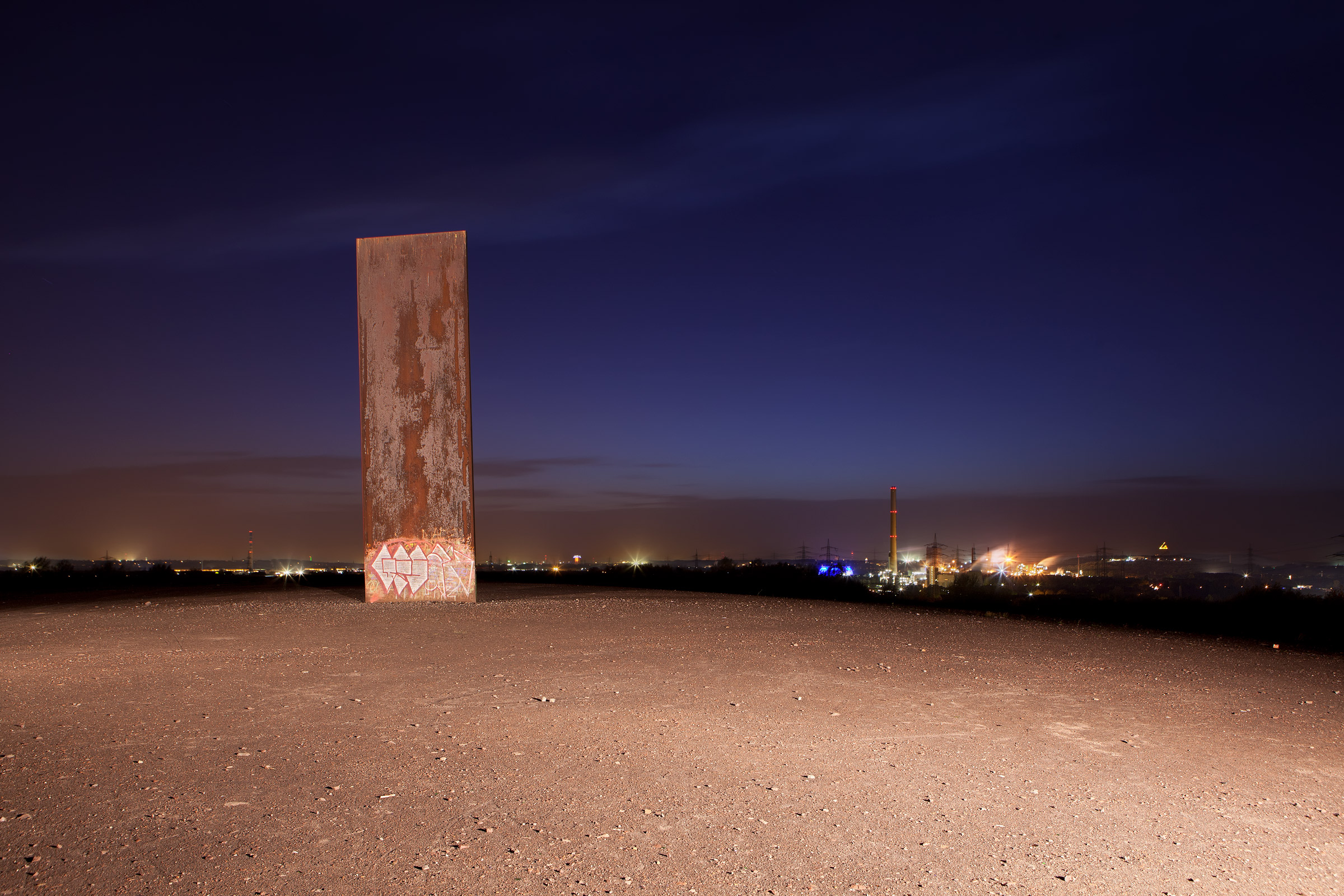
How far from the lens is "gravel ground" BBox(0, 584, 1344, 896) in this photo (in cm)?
332

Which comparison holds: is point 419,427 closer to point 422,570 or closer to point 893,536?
point 422,570

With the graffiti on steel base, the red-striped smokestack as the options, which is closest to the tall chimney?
the red-striped smokestack

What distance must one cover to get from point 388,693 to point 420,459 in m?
8.40

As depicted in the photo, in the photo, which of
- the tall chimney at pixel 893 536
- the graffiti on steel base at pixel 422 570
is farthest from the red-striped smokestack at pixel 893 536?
the graffiti on steel base at pixel 422 570

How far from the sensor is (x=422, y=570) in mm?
14609

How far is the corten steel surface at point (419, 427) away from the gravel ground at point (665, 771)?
5.47m

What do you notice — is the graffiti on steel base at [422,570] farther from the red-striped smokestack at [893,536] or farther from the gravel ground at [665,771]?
the red-striped smokestack at [893,536]

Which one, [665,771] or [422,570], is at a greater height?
[422,570]

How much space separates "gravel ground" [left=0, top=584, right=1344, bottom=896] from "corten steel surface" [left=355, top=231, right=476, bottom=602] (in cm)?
547

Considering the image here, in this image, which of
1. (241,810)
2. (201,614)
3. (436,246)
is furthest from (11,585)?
(241,810)

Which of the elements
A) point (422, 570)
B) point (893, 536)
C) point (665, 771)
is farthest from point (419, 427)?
point (893, 536)

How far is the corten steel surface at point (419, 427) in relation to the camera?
47.6 feet

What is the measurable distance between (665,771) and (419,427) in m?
11.2

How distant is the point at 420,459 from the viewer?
1453cm
